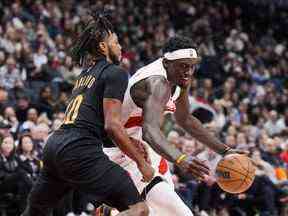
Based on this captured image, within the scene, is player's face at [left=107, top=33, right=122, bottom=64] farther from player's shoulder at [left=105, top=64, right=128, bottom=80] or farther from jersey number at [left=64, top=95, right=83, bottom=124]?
jersey number at [left=64, top=95, right=83, bottom=124]

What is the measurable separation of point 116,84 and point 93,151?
53 cm

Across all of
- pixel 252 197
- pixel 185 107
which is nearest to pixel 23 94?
pixel 252 197

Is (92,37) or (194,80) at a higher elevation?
(92,37)

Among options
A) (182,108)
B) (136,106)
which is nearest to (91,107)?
(136,106)

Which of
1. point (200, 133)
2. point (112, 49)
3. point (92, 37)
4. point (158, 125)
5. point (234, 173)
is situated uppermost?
point (92, 37)

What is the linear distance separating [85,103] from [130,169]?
1.04 metres

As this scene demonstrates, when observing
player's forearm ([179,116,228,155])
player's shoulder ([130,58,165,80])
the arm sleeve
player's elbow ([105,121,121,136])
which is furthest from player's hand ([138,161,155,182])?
player's forearm ([179,116,228,155])

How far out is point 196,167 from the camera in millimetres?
5535

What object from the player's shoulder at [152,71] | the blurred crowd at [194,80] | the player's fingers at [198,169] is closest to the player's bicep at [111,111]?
the player's fingers at [198,169]

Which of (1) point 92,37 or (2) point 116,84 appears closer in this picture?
→ (2) point 116,84

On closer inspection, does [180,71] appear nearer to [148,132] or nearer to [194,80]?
[148,132]

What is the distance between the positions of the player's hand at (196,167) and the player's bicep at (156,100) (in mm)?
434

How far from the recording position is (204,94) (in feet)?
59.5

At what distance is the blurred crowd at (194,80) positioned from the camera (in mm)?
11922
